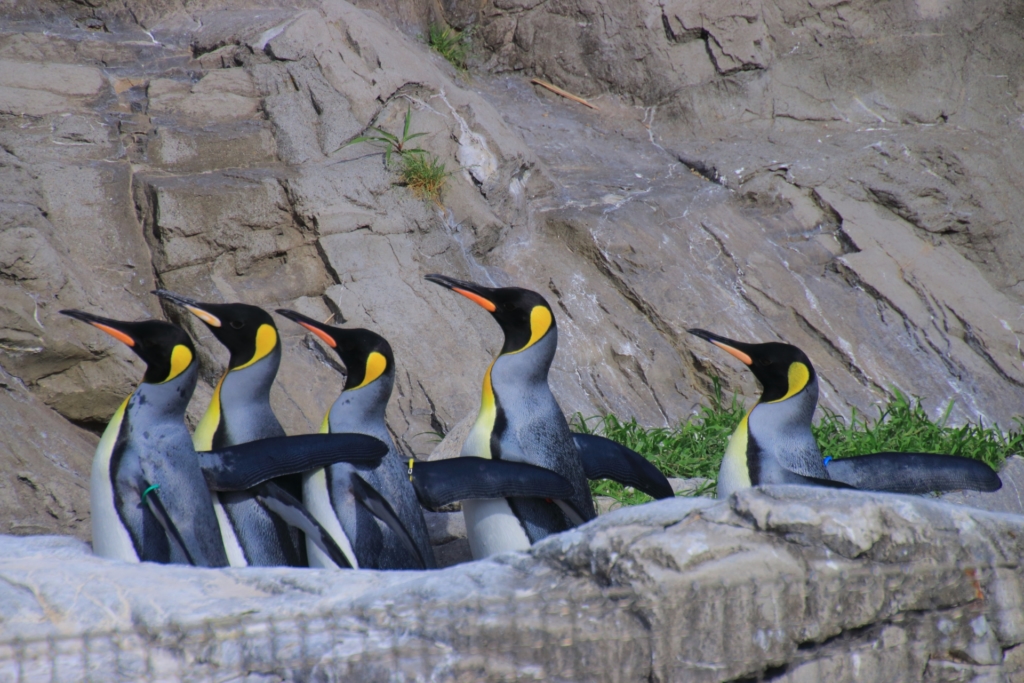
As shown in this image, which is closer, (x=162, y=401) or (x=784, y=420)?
(x=162, y=401)

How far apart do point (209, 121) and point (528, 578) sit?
13.0 feet

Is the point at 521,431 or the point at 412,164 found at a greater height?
the point at 412,164

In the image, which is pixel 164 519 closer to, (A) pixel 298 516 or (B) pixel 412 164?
(A) pixel 298 516

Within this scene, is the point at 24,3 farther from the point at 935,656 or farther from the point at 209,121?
the point at 935,656

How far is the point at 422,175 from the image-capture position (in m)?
5.20

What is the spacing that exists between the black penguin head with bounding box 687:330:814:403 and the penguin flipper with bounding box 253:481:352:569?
4.94 ft

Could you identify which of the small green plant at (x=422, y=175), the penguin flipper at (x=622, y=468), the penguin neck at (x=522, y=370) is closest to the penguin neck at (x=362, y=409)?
the penguin neck at (x=522, y=370)

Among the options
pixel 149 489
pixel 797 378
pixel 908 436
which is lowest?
pixel 908 436

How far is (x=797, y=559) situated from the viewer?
1819mm

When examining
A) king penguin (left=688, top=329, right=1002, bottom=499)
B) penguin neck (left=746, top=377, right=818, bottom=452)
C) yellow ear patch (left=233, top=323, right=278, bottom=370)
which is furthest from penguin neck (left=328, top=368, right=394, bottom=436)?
penguin neck (left=746, top=377, right=818, bottom=452)

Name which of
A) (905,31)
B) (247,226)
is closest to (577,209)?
(247,226)

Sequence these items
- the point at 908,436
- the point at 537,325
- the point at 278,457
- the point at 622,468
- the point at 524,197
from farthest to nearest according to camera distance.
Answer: the point at 524,197
the point at 908,436
the point at 622,468
the point at 537,325
the point at 278,457

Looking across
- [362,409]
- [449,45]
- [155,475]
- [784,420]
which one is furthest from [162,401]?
[449,45]

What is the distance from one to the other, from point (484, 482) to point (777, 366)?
1.14 meters
